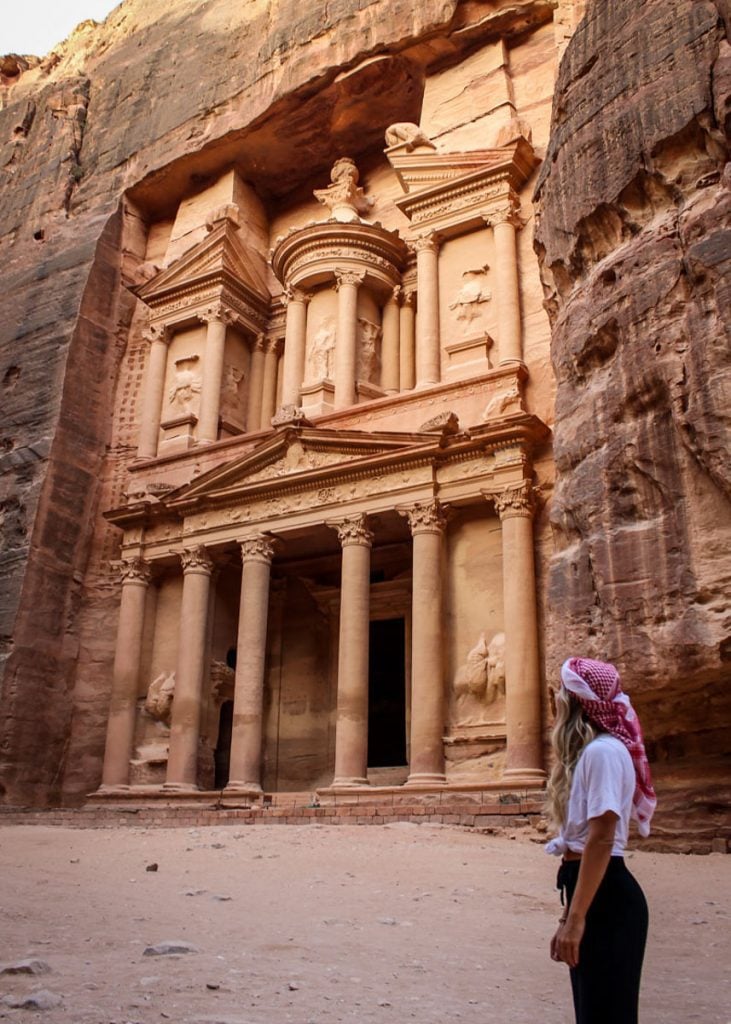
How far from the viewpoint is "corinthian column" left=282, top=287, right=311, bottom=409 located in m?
22.3

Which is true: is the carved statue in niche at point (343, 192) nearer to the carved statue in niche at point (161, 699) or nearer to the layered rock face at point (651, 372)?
the carved statue in niche at point (161, 699)

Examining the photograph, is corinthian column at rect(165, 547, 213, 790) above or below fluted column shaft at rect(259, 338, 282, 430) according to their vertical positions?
below

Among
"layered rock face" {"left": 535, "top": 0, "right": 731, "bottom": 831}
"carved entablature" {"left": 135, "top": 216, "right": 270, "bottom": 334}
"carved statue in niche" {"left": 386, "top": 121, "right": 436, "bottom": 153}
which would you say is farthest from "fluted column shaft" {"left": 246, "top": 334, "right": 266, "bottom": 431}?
"layered rock face" {"left": 535, "top": 0, "right": 731, "bottom": 831}

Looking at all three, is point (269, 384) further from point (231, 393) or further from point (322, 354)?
point (322, 354)

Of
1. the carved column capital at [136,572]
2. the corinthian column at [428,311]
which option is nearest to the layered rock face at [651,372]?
the corinthian column at [428,311]

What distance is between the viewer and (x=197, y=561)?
20188 millimetres

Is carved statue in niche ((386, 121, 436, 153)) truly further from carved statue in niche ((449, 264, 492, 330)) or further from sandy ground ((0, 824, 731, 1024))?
sandy ground ((0, 824, 731, 1024))

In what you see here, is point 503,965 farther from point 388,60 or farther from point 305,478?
point 388,60

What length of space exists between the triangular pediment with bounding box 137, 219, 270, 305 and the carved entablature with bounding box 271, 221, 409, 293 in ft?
6.77

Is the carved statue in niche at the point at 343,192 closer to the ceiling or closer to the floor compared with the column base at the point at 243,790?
closer to the ceiling

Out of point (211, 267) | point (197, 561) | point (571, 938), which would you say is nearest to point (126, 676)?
point (197, 561)

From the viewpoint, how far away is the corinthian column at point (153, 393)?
76.8 ft

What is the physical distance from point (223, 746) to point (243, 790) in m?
3.53

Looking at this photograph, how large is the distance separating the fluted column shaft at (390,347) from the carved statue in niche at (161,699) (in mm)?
8295
